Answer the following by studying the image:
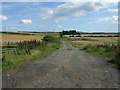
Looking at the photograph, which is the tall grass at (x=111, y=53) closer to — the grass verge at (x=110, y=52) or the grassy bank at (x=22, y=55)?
the grass verge at (x=110, y=52)

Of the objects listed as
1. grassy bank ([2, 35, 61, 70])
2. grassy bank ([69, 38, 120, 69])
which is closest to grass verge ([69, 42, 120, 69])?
grassy bank ([69, 38, 120, 69])

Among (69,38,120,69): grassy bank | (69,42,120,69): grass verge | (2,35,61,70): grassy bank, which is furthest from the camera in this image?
(69,38,120,69): grassy bank

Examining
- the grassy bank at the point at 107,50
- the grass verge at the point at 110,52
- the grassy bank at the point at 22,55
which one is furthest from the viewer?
the grassy bank at the point at 107,50

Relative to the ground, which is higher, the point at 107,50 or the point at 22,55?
the point at 22,55

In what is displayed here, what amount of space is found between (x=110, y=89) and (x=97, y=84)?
81 centimetres

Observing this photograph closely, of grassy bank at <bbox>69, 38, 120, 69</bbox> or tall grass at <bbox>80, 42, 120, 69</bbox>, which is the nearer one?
tall grass at <bbox>80, 42, 120, 69</bbox>

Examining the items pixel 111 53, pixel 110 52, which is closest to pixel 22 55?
pixel 111 53

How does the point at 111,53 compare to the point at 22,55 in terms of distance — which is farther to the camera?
the point at 111,53

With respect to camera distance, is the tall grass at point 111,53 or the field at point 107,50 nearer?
the tall grass at point 111,53

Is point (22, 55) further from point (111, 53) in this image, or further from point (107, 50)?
point (107, 50)

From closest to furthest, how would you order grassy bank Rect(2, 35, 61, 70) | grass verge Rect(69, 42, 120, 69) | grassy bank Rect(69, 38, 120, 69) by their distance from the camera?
grassy bank Rect(2, 35, 61, 70)
grass verge Rect(69, 42, 120, 69)
grassy bank Rect(69, 38, 120, 69)

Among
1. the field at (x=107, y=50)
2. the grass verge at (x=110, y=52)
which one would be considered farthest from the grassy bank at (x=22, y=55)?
the field at (x=107, y=50)

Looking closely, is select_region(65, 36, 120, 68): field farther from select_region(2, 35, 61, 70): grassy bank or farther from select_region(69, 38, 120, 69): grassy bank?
select_region(2, 35, 61, 70): grassy bank

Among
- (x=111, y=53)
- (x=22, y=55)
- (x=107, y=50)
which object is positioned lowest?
(x=107, y=50)
